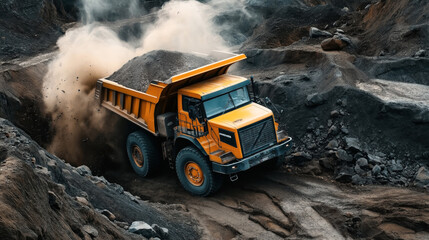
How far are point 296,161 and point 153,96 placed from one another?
3.94 meters

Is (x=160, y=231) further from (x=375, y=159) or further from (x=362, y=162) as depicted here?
(x=375, y=159)

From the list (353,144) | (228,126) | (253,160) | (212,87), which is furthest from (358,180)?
(212,87)

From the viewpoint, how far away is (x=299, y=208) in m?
10.3

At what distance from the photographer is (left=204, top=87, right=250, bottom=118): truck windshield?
35.6 ft

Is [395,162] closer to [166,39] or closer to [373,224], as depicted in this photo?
[373,224]

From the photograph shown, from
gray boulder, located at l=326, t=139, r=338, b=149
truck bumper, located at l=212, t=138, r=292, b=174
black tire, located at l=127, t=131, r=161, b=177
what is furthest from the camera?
black tire, located at l=127, t=131, r=161, b=177

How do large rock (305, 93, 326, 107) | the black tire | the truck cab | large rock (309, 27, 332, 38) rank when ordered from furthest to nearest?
A: large rock (309, 27, 332, 38), large rock (305, 93, 326, 107), the black tire, the truck cab

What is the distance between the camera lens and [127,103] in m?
12.3

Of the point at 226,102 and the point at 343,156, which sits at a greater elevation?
the point at 226,102

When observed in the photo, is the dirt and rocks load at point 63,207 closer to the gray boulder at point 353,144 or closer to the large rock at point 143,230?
the large rock at point 143,230

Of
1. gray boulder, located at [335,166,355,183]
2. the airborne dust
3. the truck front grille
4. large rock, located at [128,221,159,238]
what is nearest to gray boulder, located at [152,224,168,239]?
large rock, located at [128,221,159,238]

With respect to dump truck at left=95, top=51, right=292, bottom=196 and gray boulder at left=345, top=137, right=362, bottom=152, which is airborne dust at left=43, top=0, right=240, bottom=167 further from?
gray boulder at left=345, top=137, right=362, bottom=152

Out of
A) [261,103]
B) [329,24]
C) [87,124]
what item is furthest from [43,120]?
[329,24]

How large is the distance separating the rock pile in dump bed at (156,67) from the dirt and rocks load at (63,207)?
2.69m
